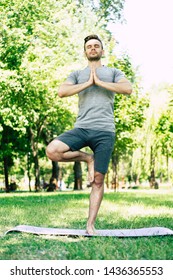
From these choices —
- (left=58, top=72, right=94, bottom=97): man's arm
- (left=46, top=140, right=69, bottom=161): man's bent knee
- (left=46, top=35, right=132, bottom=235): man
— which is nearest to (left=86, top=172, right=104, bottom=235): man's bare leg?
(left=46, top=35, right=132, bottom=235): man

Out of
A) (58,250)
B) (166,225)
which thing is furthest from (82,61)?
(58,250)

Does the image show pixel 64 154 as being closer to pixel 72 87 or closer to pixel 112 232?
pixel 72 87

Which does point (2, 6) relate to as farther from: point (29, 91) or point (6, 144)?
point (6, 144)

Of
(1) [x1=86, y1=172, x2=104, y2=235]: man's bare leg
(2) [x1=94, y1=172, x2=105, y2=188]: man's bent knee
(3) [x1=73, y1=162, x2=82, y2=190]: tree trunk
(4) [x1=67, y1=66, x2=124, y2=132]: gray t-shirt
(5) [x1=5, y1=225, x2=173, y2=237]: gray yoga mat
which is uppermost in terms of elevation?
(4) [x1=67, y1=66, x2=124, y2=132]: gray t-shirt

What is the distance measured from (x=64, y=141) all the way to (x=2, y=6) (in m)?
16.9

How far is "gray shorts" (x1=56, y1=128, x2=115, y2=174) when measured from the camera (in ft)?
21.1

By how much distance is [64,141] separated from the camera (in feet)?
21.1

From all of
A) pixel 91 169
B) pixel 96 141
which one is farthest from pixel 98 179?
pixel 96 141

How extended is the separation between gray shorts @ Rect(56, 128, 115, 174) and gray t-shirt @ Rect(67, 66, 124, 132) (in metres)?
0.07

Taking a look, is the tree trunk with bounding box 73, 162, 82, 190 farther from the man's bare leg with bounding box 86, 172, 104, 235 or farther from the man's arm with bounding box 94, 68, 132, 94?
the man's arm with bounding box 94, 68, 132, 94

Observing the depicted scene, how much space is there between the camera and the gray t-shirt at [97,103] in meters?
6.41

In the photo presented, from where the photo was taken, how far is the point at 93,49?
21.3 feet

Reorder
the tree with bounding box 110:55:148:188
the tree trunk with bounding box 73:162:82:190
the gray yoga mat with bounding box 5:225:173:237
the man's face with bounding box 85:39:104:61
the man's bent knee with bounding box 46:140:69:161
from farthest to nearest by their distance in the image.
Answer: the tree trunk with bounding box 73:162:82:190, the tree with bounding box 110:55:148:188, the man's face with bounding box 85:39:104:61, the man's bent knee with bounding box 46:140:69:161, the gray yoga mat with bounding box 5:225:173:237

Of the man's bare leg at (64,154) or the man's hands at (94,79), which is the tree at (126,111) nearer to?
the man's bare leg at (64,154)
